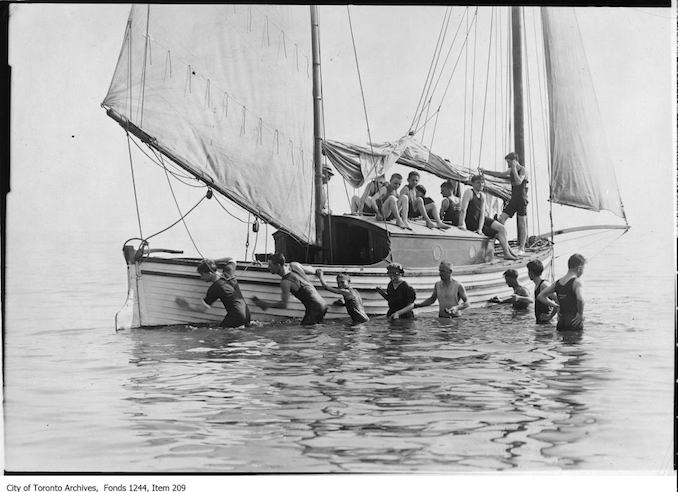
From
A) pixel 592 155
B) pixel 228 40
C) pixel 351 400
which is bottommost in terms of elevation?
pixel 351 400

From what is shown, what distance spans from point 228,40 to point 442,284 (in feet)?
15.4

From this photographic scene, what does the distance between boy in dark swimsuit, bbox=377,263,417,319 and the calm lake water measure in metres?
0.21

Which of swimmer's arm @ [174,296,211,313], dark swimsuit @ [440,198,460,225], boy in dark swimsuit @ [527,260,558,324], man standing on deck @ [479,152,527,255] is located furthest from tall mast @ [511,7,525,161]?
swimmer's arm @ [174,296,211,313]

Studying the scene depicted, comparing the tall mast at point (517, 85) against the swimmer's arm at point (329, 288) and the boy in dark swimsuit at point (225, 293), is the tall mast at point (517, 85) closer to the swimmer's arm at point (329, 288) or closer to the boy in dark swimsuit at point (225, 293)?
the swimmer's arm at point (329, 288)

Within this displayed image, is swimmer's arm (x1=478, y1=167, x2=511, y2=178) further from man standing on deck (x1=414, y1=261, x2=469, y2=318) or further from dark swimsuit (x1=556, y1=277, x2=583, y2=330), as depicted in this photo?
dark swimsuit (x1=556, y1=277, x2=583, y2=330)

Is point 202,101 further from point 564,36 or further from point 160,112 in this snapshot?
point 564,36

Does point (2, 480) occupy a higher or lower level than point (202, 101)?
lower

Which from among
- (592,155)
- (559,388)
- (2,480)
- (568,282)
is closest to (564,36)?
(592,155)

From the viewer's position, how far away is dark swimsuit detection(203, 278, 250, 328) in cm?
1304

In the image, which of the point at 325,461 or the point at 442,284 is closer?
the point at 325,461

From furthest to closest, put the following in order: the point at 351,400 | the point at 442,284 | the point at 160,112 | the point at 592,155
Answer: the point at 592,155, the point at 442,284, the point at 160,112, the point at 351,400

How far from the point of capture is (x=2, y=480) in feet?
29.4

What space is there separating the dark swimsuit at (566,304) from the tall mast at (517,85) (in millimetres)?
4744

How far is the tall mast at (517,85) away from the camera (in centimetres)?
1666
